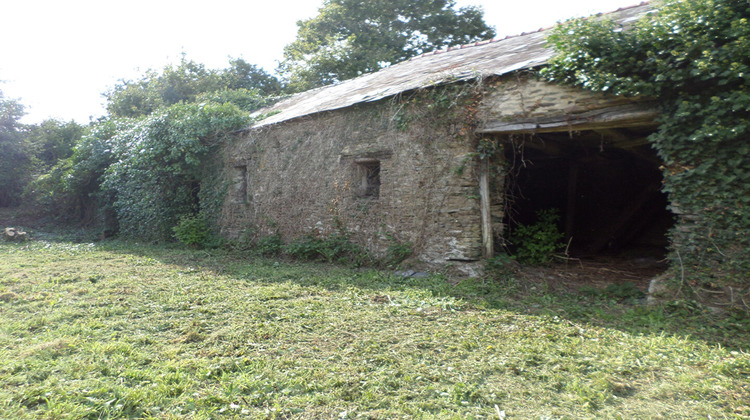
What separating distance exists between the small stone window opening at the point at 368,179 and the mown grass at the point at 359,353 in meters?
2.57

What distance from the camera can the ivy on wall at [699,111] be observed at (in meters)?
4.28

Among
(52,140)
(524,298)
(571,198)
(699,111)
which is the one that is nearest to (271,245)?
(524,298)

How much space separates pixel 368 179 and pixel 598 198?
580cm

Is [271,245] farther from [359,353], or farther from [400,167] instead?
[359,353]

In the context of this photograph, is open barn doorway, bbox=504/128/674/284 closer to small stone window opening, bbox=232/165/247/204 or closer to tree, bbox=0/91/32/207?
small stone window opening, bbox=232/165/247/204

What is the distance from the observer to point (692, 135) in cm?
457

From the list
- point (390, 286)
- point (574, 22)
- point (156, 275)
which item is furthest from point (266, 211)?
point (574, 22)

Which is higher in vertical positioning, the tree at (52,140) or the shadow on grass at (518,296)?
the tree at (52,140)

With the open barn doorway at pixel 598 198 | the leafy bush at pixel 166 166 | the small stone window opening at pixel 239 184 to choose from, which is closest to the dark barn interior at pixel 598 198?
the open barn doorway at pixel 598 198

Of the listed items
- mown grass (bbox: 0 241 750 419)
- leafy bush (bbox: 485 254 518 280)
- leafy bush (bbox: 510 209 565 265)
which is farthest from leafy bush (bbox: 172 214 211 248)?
leafy bush (bbox: 510 209 565 265)

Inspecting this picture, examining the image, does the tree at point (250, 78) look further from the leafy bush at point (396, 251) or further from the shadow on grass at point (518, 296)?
the leafy bush at point (396, 251)

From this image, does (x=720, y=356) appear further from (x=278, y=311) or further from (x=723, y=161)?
(x=278, y=311)

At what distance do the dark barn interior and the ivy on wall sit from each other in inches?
155

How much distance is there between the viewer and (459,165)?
658cm
